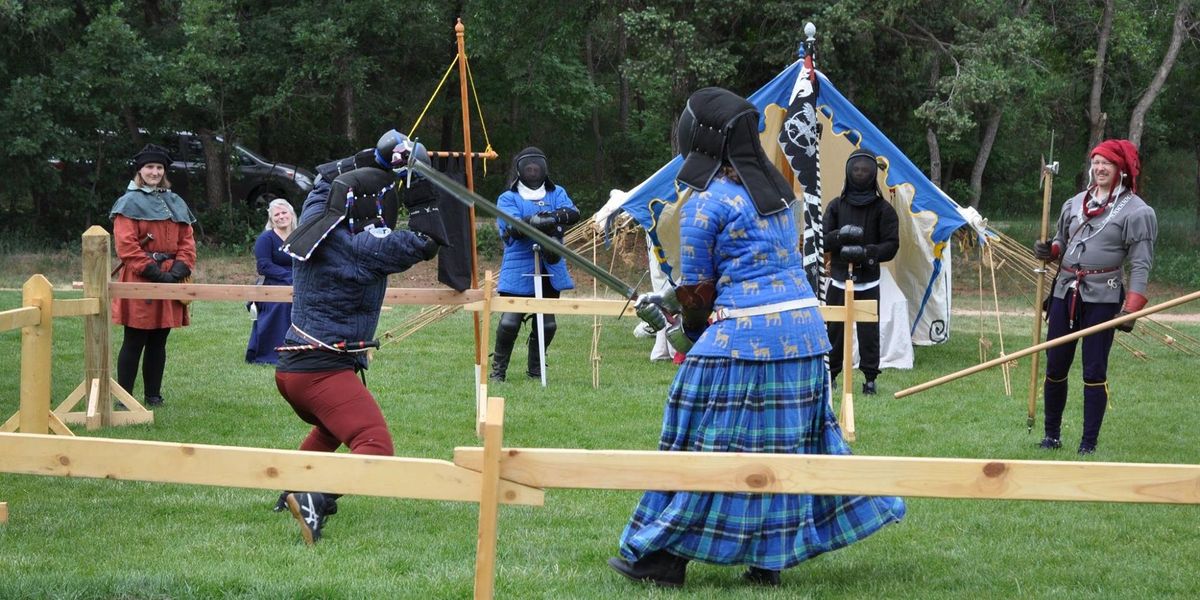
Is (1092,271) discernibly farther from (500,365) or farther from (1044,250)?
(500,365)

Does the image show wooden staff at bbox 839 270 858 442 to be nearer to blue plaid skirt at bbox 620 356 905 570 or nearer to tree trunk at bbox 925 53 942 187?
blue plaid skirt at bbox 620 356 905 570

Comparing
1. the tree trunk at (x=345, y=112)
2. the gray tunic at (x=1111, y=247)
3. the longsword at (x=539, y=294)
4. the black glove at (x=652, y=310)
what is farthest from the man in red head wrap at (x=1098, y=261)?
the tree trunk at (x=345, y=112)

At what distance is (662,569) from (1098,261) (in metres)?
3.57

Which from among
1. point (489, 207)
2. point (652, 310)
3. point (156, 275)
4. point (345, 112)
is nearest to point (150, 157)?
point (156, 275)

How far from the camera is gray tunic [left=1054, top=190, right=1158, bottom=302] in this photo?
670cm

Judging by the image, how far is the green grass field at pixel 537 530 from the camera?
4.52 meters

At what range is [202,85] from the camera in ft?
68.2

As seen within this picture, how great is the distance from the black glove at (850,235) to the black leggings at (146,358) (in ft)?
16.2

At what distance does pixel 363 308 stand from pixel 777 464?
2.31 meters

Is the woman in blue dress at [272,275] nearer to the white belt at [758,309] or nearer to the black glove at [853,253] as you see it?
the black glove at [853,253]

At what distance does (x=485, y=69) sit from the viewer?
28250 millimetres

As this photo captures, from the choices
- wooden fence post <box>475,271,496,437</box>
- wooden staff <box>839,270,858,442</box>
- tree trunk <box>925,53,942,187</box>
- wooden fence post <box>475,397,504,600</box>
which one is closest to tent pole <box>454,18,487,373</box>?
wooden fence post <box>475,271,496,437</box>

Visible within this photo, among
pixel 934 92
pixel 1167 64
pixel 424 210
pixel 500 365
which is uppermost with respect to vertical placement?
pixel 1167 64

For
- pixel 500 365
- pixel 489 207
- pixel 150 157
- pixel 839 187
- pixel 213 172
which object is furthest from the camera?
pixel 213 172
